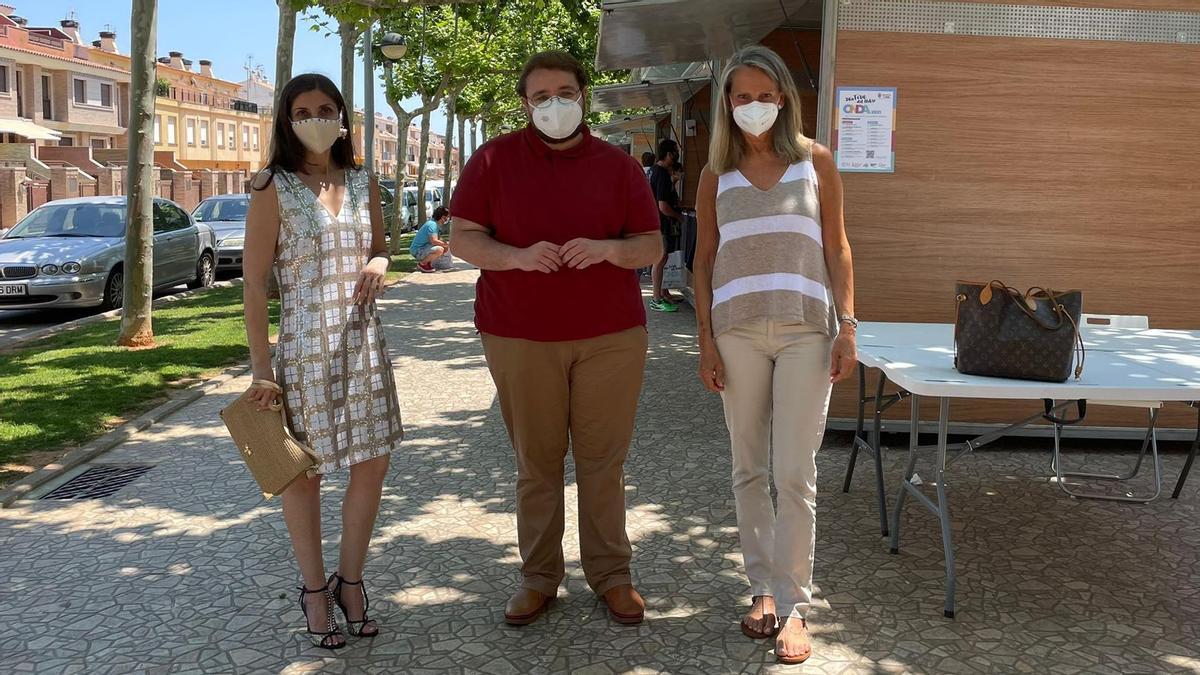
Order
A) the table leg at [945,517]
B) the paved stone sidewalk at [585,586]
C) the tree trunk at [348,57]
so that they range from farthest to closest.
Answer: the tree trunk at [348,57], the table leg at [945,517], the paved stone sidewalk at [585,586]

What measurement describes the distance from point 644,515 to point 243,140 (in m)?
88.9

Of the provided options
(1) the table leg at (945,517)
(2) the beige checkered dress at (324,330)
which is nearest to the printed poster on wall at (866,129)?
(1) the table leg at (945,517)

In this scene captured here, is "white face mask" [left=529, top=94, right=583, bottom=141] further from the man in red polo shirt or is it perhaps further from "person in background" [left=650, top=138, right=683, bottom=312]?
"person in background" [left=650, top=138, right=683, bottom=312]

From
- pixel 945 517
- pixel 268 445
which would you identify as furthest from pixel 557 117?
pixel 945 517

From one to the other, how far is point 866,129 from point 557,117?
322 centimetres

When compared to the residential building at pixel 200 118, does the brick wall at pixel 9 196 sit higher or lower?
lower

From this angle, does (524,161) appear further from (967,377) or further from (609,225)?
(967,377)

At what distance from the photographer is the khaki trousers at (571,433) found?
12.3ft

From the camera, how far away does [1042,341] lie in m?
3.84

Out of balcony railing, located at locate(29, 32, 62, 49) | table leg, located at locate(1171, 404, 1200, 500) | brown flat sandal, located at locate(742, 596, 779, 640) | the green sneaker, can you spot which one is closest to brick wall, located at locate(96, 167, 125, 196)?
balcony railing, located at locate(29, 32, 62, 49)

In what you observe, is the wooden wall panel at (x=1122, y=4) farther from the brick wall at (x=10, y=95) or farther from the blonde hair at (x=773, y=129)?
the brick wall at (x=10, y=95)

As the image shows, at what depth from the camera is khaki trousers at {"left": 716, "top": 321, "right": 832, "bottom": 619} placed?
3.63m

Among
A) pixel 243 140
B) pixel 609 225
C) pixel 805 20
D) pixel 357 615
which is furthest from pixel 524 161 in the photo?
pixel 243 140

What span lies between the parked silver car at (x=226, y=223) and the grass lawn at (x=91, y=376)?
620cm
